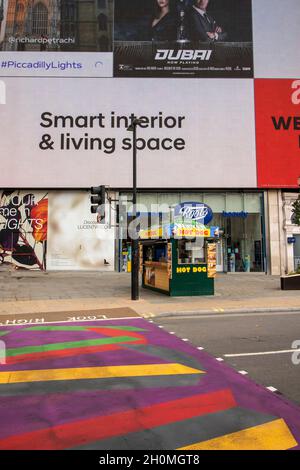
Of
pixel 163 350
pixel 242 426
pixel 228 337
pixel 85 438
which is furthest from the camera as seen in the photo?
pixel 228 337

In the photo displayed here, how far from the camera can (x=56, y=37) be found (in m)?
31.1

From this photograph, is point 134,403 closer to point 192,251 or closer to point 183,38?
point 192,251

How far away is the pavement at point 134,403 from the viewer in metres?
4.13

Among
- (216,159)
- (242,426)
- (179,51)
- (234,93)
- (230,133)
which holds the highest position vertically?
(179,51)

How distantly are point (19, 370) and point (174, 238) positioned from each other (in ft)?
34.4

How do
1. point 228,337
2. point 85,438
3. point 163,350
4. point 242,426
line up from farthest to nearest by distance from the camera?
point 228,337, point 163,350, point 242,426, point 85,438

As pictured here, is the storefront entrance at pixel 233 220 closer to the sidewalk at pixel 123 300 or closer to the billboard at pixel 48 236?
the billboard at pixel 48 236

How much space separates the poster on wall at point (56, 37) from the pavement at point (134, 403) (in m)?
26.4

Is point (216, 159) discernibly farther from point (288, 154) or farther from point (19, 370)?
point (19, 370)

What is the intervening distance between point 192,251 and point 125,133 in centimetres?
1585

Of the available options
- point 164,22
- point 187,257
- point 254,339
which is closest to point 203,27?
point 164,22

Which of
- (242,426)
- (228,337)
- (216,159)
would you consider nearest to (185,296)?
(228,337)

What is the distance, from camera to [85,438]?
415 centimetres

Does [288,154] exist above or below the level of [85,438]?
above
